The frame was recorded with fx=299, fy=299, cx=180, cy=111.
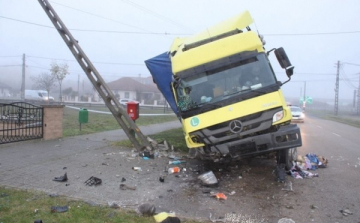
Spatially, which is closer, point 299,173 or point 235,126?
point 235,126

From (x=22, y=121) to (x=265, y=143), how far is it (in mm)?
8913

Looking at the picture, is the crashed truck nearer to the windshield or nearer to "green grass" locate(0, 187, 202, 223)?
the windshield

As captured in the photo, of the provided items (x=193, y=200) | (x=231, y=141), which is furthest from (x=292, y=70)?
(x=193, y=200)

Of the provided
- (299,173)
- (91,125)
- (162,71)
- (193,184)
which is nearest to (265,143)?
(193,184)

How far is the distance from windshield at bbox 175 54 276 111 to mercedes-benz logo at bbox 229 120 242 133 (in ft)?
2.18

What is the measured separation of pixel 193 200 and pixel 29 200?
2762mm

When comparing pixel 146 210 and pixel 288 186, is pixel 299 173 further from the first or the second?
pixel 146 210

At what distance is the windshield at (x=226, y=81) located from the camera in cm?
645

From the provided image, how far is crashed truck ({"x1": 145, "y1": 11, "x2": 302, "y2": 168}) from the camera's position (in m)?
5.98

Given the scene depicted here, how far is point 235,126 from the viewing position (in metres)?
5.96

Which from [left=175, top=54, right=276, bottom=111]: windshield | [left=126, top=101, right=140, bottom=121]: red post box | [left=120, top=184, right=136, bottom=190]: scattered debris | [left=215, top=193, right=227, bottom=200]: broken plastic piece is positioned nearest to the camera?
[left=215, top=193, right=227, bottom=200]: broken plastic piece

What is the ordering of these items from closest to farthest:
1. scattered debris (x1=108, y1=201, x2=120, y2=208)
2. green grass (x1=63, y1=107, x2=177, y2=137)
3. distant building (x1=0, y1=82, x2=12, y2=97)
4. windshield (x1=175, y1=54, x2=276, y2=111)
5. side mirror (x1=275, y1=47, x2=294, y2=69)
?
scattered debris (x1=108, y1=201, x2=120, y2=208), windshield (x1=175, y1=54, x2=276, y2=111), side mirror (x1=275, y1=47, x2=294, y2=69), green grass (x1=63, y1=107, x2=177, y2=137), distant building (x1=0, y1=82, x2=12, y2=97)

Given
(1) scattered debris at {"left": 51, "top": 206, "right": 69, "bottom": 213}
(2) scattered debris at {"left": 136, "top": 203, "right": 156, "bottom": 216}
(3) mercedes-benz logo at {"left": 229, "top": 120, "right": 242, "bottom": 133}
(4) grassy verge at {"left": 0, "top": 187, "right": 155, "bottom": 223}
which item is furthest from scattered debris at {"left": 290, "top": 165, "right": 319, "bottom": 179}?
(1) scattered debris at {"left": 51, "top": 206, "right": 69, "bottom": 213}

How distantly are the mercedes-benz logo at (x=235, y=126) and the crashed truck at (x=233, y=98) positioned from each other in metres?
0.02
